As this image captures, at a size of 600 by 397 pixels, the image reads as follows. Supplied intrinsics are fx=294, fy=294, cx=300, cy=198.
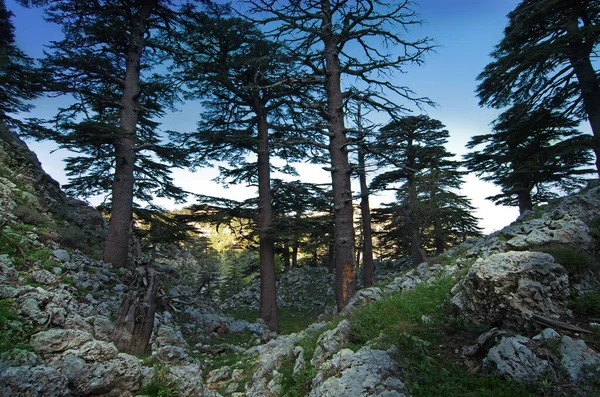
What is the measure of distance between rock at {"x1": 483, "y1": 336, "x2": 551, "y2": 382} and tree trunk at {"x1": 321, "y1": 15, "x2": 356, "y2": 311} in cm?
470

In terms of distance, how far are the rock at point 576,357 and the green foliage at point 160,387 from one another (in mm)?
4359

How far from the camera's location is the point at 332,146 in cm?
789

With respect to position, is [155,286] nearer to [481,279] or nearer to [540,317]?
[481,279]

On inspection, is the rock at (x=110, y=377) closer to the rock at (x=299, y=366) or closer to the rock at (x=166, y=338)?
the rock at (x=299, y=366)

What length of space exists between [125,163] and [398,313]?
9.92m

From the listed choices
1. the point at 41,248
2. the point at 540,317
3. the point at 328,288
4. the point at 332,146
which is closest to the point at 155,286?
the point at 41,248

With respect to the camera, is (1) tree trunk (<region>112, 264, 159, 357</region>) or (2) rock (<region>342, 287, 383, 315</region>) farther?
(2) rock (<region>342, 287, 383, 315</region>)

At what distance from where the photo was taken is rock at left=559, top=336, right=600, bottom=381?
7.66 ft

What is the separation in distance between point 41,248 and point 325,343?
286 inches

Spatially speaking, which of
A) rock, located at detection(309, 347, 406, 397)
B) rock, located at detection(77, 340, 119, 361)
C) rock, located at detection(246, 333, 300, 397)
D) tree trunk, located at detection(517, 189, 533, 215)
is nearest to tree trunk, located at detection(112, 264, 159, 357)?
rock, located at detection(77, 340, 119, 361)

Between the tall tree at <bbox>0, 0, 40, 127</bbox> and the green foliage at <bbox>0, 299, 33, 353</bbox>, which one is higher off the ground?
the tall tree at <bbox>0, 0, 40, 127</bbox>

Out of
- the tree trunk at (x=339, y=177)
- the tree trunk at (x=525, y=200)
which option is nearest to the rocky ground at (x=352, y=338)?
the tree trunk at (x=339, y=177)

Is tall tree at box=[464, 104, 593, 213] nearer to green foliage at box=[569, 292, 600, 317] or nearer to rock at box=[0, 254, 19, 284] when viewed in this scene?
green foliage at box=[569, 292, 600, 317]

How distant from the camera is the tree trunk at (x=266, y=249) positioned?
Result: 1210 centimetres
